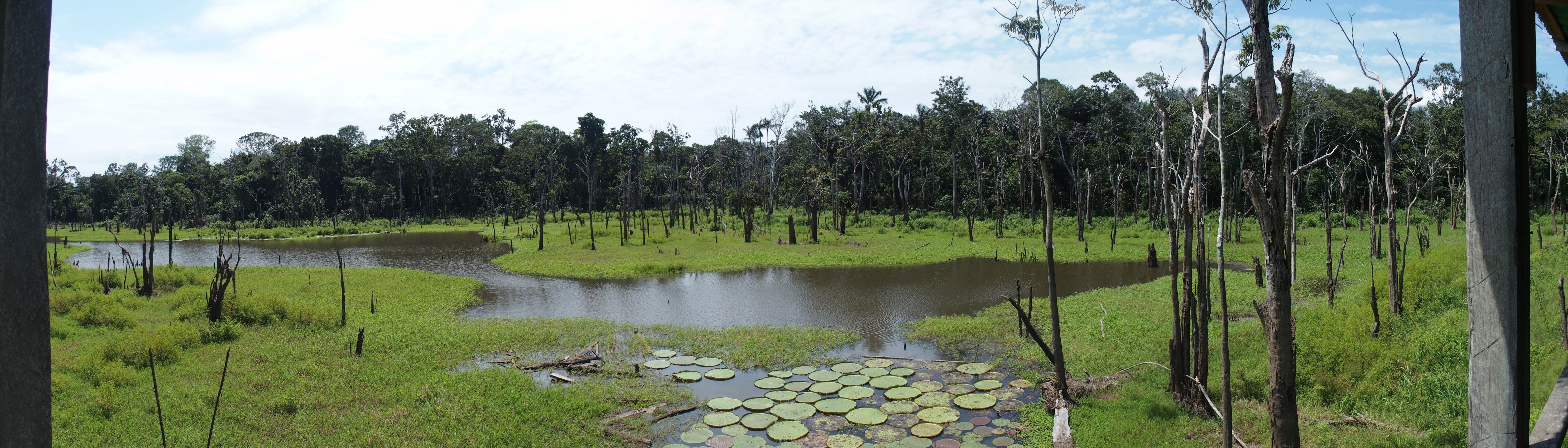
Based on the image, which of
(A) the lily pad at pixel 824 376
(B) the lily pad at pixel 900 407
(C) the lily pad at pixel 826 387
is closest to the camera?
(B) the lily pad at pixel 900 407

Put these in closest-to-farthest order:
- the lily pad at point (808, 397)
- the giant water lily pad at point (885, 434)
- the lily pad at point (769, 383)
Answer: the giant water lily pad at point (885, 434)
the lily pad at point (808, 397)
the lily pad at point (769, 383)

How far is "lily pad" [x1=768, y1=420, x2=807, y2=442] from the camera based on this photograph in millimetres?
7523

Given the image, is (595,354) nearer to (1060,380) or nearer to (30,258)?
(1060,380)

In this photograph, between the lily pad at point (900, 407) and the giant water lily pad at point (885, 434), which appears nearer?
the giant water lily pad at point (885, 434)

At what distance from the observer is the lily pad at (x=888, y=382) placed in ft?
30.1

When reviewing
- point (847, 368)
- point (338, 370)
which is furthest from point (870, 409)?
point (338, 370)

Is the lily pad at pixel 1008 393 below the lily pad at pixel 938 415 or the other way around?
the other way around

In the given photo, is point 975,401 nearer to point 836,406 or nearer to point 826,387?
point 836,406

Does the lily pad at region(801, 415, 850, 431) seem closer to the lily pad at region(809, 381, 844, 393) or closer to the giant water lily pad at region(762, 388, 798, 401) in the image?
the giant water lily pad at region(762, 388, 798, 401)

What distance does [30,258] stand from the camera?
186 centimetres

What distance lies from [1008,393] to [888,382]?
147cm

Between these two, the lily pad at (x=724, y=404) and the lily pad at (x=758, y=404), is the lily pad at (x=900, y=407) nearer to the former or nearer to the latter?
the lily pad at (x=758, y=404)

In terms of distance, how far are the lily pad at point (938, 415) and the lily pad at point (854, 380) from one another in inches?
48.3

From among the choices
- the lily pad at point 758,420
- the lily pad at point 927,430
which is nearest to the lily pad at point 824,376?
the lily pad at point 758,420
